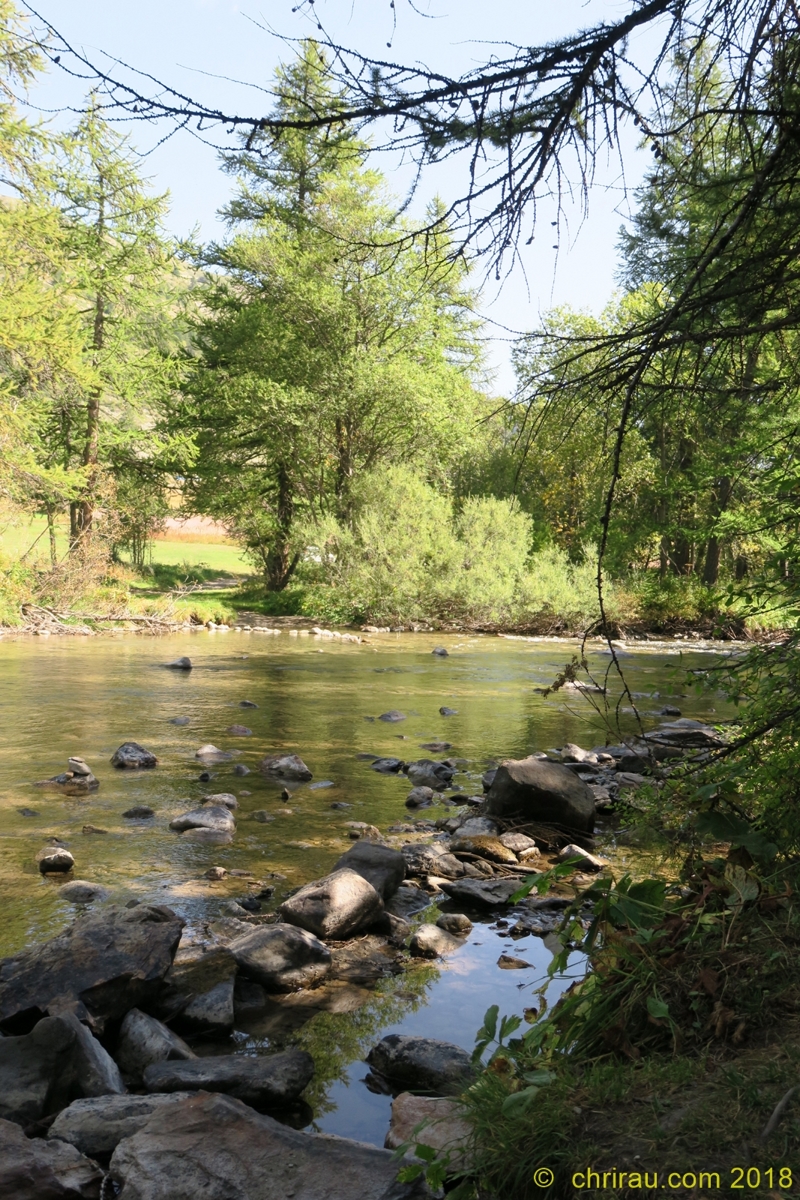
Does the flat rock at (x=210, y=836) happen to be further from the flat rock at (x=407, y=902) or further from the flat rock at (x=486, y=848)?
the flat rock at (x=486, y=848)

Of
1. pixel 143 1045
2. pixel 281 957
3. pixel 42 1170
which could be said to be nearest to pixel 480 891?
pixel 281 957

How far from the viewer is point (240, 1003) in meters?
4.10

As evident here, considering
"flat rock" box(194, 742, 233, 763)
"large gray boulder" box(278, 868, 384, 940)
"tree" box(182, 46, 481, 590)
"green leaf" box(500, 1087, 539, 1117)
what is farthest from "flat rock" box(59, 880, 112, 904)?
"tree" box(182, 46, 481, 590)

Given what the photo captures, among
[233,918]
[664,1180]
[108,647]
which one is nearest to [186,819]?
[233,918]

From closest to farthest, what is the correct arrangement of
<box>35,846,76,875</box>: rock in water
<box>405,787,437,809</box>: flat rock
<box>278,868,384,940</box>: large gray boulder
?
Result: <box>278,868,384,940</box>: large gray boulder < <box>35,846,76,875</box>: rock in water < <box>405,787,437,809</box>: flat rock

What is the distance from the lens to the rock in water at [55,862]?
5434mm

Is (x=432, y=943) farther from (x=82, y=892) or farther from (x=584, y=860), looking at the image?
(x=82, y=892)

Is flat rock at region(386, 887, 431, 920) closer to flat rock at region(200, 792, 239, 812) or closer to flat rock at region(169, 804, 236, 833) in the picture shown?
flat rock at region(169, 804, 236, 833)

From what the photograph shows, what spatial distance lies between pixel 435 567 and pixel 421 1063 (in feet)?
67.5

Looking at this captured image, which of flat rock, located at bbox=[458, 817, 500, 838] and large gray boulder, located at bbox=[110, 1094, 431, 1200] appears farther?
flat rock, located at bbox=[458, 817, 500, 838]

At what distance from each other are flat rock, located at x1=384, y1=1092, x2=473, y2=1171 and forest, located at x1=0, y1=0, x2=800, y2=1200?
7 cm

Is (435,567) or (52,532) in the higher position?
(52,532)

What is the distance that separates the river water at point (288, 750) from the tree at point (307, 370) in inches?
368

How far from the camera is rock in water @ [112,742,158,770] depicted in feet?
27.0
